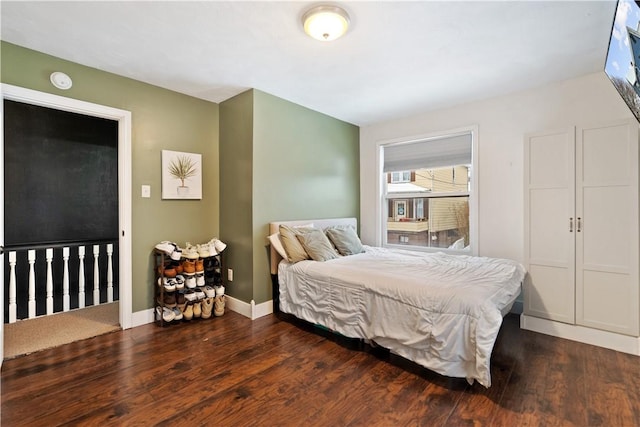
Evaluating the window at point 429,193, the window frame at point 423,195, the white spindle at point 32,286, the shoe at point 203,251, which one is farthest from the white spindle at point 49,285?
the window at point 429,193

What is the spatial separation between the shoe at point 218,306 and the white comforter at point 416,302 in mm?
648

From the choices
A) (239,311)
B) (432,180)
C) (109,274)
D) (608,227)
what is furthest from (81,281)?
(608,227)

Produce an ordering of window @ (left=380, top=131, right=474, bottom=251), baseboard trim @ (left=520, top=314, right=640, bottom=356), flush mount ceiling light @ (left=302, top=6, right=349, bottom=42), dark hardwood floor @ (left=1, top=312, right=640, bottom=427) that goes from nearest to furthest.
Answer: dark hardwood floor @ (left=1, top=312, right=640, bottom=427) → flush mount ceiling light @ (left=302, top=6, right=349, bottom=42) → baseboard trim @ (left=520, top=314, right=640, bottom=356) → window @ (left=380, top=131, right=474, bottom=251)

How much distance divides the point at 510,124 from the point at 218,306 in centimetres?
364

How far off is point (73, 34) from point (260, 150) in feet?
5.38

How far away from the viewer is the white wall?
9.11 ft

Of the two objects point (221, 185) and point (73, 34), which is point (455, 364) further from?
point (73, 34)

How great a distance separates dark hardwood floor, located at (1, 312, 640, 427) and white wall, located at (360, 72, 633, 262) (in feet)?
3.74

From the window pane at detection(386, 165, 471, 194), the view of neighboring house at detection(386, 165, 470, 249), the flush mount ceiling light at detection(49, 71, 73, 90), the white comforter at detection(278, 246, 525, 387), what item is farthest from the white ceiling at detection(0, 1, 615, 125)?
the white comforter at detection(278, 246, 525, 387)

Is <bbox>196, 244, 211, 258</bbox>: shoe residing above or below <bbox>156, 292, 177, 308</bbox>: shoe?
above

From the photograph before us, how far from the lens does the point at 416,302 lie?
209 cm

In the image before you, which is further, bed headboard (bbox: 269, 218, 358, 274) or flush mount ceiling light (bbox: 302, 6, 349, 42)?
bed headboard (bbox: 269, 218, 358, 274)

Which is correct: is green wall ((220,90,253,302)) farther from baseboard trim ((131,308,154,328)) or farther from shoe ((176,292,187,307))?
baseboard trim ((131,308,154,328))

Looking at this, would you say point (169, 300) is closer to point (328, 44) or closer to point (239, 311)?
point (239, 311)
